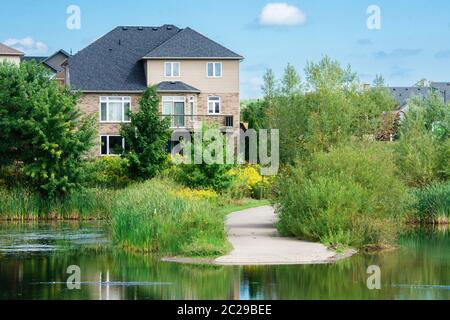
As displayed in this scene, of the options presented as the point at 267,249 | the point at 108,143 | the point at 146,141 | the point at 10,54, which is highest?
the point at 10,54

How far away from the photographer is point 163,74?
64250 mm

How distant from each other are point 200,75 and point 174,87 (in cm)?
236

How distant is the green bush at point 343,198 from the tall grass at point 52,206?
1202 cm

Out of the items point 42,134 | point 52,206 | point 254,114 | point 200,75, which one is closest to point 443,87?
point 254,114

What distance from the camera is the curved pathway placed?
2460 cm

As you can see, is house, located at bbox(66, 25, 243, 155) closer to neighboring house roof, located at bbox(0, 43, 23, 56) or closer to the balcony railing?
the balcony railing

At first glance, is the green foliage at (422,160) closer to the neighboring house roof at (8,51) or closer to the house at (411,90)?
the neighboring house roof at (8,51)

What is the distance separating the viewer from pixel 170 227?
89.6 ft

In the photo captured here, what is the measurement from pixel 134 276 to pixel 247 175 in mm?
25807

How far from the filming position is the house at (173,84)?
207 feet

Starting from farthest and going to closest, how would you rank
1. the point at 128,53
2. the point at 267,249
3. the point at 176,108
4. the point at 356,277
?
1. the point at 128,53
2. the point at 176,108
3. the point at 267,249
4. the point at 356,277

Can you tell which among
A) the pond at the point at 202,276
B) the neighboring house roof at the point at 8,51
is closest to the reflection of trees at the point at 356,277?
the pond at the point at 202,276

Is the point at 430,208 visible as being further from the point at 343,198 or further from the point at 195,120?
the point at 195,120
